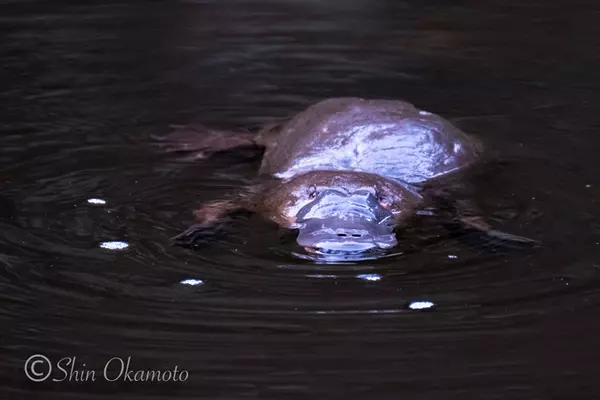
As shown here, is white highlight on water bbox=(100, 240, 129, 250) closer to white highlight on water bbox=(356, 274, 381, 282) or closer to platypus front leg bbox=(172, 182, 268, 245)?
platypus front leg bbox=(172, 182, 268, 245)

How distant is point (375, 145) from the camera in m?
4.91

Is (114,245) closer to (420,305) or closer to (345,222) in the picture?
(345,222)

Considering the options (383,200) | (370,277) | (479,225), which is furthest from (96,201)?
(479,225)

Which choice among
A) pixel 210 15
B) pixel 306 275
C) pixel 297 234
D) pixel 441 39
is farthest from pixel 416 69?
pixel 306 275

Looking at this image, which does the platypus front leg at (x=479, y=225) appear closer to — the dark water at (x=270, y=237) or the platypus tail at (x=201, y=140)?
the dark water at (x=270, y=237)

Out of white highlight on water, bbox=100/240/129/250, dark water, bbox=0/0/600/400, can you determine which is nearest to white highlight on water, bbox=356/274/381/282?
dark water, bbox=0/0/600/400

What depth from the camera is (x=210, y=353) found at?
10.7 feet

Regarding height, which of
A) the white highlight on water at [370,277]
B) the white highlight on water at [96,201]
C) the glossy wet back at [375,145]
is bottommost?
the white highlight on water at [370,277]

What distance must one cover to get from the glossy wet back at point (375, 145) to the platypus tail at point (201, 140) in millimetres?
284

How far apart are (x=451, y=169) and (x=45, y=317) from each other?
7.01ft

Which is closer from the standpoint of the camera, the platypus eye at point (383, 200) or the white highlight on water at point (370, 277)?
the white highlight on water at point (370, 277)

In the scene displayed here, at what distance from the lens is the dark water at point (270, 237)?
3.20 meters

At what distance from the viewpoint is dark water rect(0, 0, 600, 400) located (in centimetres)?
320

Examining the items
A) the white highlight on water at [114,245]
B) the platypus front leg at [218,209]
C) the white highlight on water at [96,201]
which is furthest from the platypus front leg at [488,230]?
the white highlight on water at [96,201]
